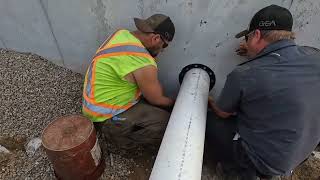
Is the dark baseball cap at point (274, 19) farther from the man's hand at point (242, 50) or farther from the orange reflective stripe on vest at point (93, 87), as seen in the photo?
the orange reflective stripe on vest at point (93, 87)

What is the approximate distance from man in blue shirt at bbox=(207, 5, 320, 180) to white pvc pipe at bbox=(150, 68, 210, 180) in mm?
298

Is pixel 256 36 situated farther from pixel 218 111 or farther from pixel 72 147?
pixel 72 147

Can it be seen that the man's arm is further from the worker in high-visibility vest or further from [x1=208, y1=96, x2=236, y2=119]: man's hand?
[x1=208, y1=96, x2=236, y2=119]: man's hand

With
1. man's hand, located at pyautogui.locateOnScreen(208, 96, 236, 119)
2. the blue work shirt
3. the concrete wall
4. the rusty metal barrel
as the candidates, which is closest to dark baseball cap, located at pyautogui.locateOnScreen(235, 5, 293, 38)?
the blue work shirt

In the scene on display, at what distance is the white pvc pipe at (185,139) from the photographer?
2188 mm

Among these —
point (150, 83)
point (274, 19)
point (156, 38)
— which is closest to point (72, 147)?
point (150, 83)

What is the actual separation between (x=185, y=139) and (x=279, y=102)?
2.64ft

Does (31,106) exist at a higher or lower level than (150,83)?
lower

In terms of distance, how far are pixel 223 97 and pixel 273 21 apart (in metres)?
0.80

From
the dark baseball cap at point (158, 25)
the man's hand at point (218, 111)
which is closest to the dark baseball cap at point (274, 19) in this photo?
the dark baseball cap at point (158, 25)

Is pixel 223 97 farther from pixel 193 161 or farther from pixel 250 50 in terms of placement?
pixel 193 161

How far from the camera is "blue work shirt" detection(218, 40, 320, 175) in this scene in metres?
2.26

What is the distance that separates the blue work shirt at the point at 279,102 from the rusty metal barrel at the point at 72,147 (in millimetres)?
1368

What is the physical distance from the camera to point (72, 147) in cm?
264
